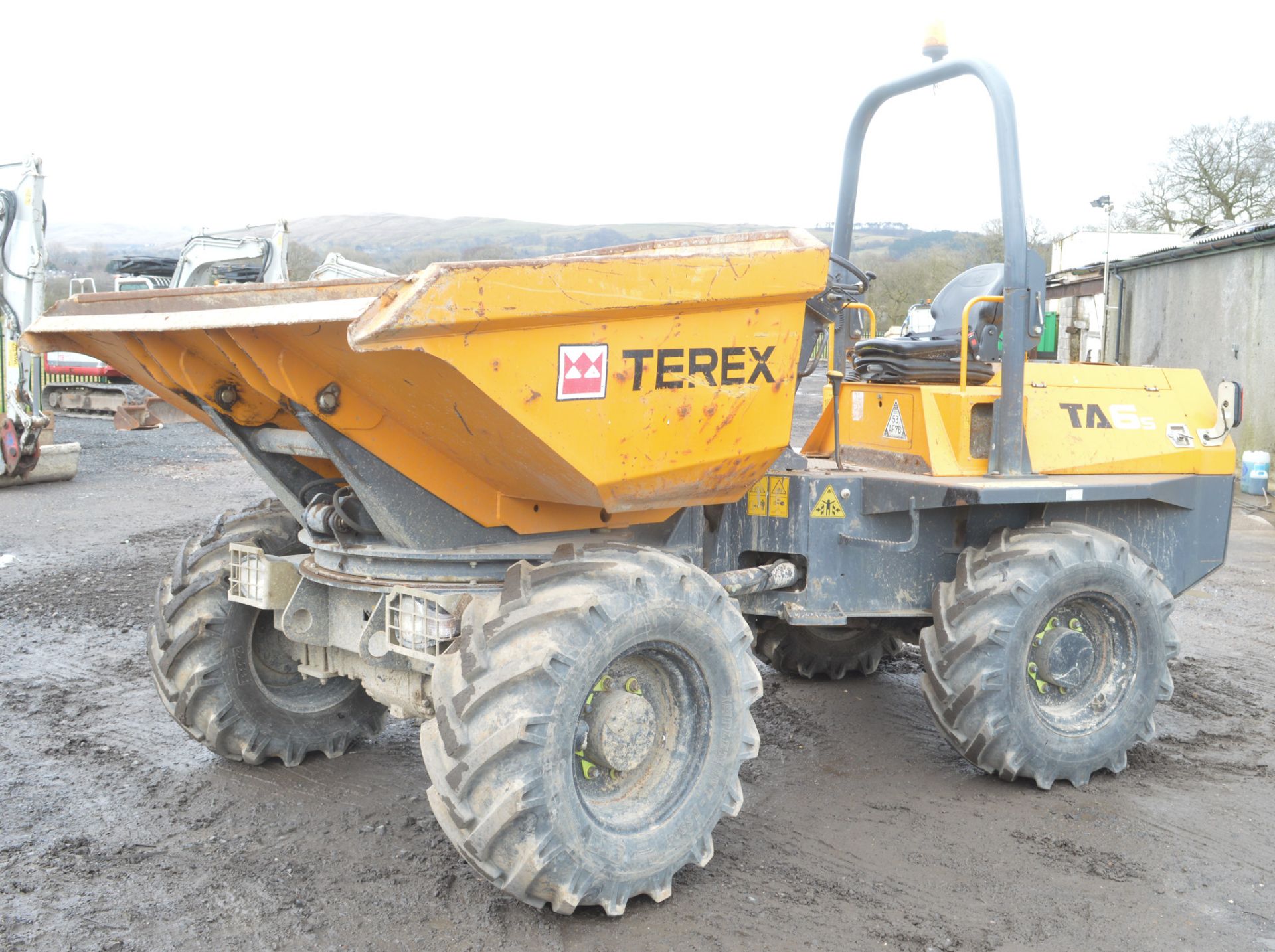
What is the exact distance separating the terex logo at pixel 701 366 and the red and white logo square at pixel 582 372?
0.10 m

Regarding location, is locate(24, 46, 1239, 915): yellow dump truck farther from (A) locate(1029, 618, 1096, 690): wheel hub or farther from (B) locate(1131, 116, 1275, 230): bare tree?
(B) locate(1131, 116, 1275, 230): bare tree

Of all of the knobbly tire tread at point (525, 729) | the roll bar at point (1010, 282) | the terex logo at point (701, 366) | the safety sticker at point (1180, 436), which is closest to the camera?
the knobbly tire tread at point (525, 729)

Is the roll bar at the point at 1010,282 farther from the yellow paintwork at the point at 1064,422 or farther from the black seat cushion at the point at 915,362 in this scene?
the black seat cushion at the point at 915,362

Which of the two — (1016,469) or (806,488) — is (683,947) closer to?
(806,488)

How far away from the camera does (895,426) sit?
470cm

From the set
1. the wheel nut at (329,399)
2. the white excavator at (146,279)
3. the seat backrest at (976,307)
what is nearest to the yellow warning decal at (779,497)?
the seat backrest at (976,307)

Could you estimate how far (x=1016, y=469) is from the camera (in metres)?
4.43

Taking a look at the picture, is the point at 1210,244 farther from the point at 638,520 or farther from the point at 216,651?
the point at 216,651

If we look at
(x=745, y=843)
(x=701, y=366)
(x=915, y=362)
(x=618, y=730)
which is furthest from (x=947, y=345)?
(x=618, y=730)

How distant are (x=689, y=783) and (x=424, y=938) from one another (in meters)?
0.89

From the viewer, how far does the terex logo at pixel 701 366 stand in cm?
318

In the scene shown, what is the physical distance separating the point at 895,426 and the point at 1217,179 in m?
26.0

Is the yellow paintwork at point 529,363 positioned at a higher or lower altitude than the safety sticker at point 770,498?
higher

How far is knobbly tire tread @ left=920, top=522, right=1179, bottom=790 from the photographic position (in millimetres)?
4105
